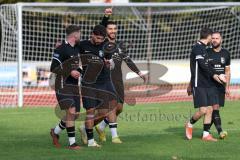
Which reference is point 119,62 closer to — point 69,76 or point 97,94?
point 97,94

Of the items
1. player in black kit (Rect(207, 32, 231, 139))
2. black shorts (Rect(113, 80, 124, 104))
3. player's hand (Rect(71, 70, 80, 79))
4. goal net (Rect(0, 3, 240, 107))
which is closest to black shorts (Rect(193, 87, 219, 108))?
player in black kit (Rect(207, 32, 231, 139))

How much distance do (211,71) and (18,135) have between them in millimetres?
3977

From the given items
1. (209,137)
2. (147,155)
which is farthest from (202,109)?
(147,155)

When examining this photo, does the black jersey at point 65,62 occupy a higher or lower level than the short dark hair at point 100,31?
lower

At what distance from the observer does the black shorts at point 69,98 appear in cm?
1140

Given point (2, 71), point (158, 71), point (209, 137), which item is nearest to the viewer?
point (209, 137)

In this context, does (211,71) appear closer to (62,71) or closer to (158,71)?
(62,71)

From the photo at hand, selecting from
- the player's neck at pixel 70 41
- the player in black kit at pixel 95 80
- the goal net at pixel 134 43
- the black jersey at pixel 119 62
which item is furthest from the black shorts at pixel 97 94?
the goal net at pixel 134 43

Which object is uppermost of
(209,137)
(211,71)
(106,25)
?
(106,25)

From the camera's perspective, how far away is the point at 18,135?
44.7ft

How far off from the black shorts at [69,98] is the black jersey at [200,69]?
2.40 meters

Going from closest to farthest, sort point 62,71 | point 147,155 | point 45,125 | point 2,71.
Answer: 1. point 147,155
2. point 62,71
3. point 45,125
4. point 2,71

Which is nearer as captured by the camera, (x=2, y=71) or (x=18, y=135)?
(x=18, y=135)

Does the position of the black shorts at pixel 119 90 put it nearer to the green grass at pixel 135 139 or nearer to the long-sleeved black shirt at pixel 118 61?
the long-sleeved black shirt at pixel 118 61
